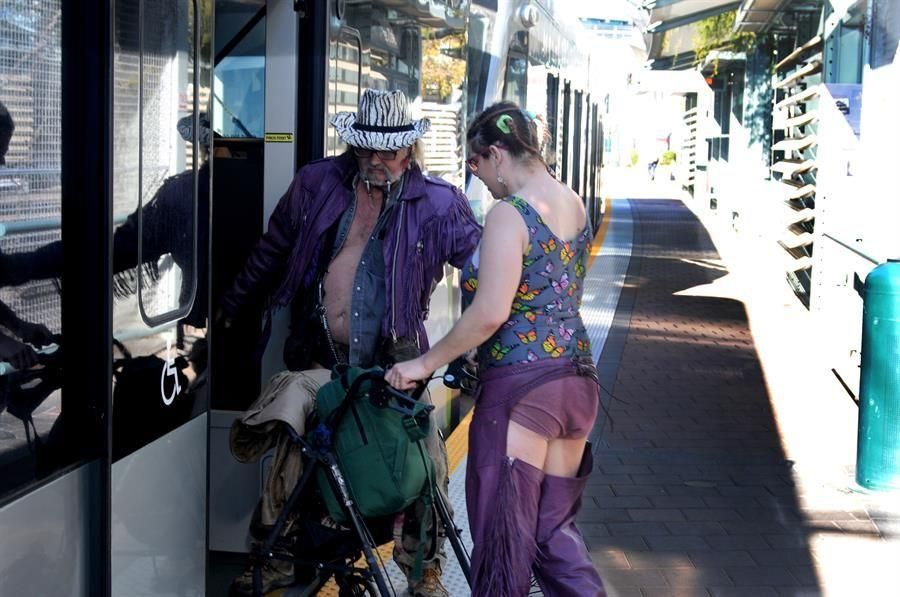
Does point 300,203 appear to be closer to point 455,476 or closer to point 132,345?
point 132,345

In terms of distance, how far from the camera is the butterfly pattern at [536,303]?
3580mm

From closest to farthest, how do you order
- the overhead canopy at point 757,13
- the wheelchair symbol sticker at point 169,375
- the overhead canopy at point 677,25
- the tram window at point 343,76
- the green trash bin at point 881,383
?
1. the wheelchair symbol sticker at point 169,375
2. the tram window at point 343,76
3. the green trash bin at point 881,383
4. the overhead canopy at point 757,13
5. the overhead canopy at point 677,25

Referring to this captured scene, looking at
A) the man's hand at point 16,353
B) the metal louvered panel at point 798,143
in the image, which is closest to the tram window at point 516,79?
the metal louvered panel at point 798,143

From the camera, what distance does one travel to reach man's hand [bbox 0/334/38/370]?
8.04ft

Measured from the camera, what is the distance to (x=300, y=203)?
4.13 meters

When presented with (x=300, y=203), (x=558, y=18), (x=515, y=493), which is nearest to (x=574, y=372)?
(x=515, y=493)

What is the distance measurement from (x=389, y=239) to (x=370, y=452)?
0.76 m

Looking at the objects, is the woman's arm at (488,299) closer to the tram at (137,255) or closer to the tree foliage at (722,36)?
the tram at (137,255)

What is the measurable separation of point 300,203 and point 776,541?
2.81 meters

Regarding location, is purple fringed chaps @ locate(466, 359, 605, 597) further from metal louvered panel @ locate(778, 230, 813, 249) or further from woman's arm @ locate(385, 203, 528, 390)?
metal louvered panel @ locate(778, 230, 813, 249)

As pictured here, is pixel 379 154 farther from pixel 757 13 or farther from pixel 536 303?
pixel 757 13

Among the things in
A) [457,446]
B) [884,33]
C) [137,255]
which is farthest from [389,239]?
[884,33]

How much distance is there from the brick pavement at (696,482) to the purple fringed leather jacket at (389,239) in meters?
1.63

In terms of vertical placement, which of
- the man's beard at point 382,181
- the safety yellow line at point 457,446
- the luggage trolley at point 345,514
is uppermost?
the man's beard at point 382,181
